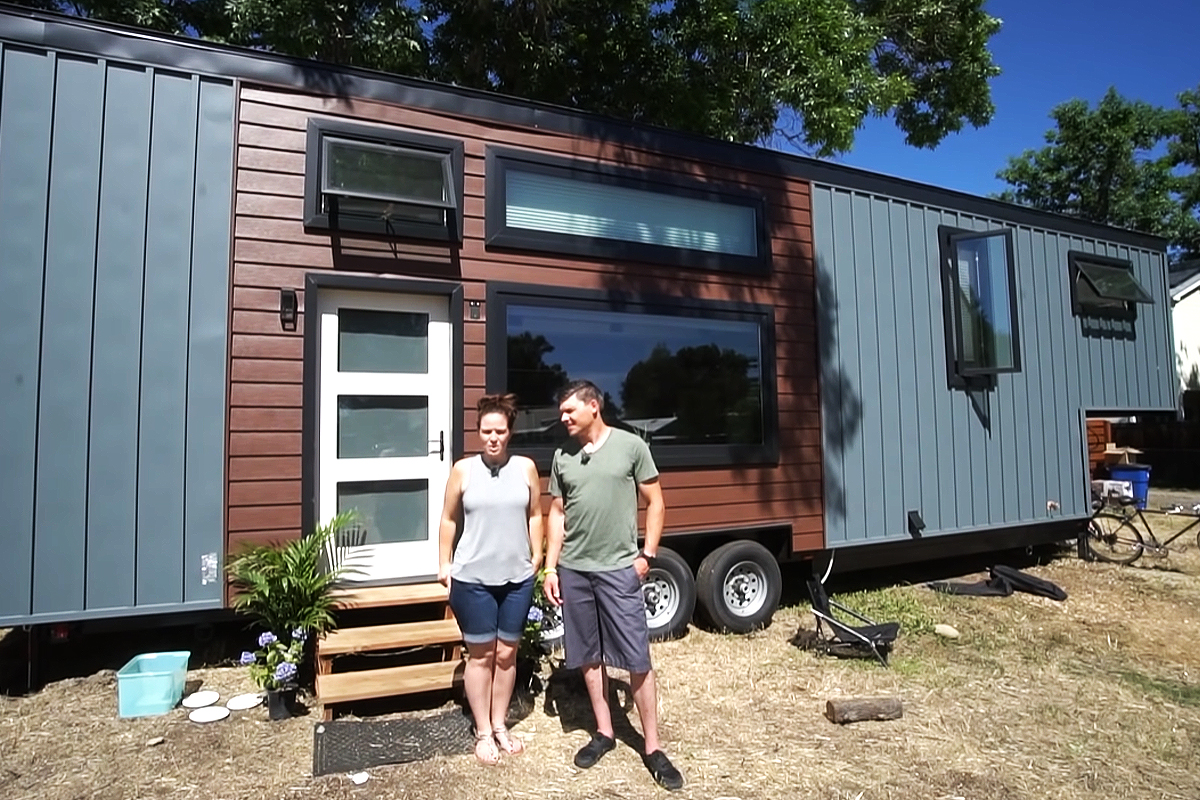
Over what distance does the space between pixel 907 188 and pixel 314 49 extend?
228 inches

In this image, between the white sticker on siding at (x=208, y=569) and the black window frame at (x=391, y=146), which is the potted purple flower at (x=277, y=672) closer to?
the white sticker on siding at (x=208, y=569)

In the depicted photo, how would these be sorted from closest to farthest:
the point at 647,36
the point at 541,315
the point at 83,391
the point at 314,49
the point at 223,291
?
the point at 83,391 < the point at 223,291 < the point at 541,315 < the point at 314,49 < the point at 647,36

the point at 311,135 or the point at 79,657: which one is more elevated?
the point at 311,135

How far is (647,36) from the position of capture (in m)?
9.61

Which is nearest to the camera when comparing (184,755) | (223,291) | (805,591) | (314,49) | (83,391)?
(184,755)

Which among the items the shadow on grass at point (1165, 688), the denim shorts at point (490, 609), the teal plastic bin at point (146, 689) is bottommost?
the shadow on grass at point (1165, 688)

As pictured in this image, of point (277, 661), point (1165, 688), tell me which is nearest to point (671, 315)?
point (277, 661)

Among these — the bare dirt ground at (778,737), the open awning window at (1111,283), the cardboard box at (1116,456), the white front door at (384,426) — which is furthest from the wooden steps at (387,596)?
the cardboard box at (1116,456)

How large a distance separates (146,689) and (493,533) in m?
1.90

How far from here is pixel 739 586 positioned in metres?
5.33

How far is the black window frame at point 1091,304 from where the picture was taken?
299 inches

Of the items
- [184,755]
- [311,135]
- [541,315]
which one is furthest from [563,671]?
[311,135]

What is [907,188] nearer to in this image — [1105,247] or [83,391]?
[1105,247]

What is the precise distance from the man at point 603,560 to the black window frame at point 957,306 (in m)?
4.35
